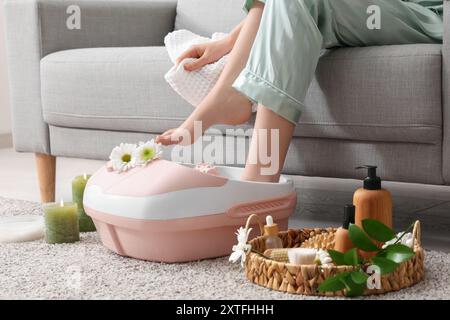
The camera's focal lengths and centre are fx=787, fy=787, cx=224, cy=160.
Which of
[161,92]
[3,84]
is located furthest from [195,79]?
[3,84]

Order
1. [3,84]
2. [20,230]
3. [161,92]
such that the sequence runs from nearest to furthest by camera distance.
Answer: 1. [20,230]
2. [161,92]
3. [3,84]

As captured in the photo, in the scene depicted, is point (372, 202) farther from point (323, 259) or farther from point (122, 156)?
point (122, 156)

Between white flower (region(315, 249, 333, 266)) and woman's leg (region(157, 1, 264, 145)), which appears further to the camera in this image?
woman's leg (region(157, 1, 264, 145))

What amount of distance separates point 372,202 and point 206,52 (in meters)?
0.68

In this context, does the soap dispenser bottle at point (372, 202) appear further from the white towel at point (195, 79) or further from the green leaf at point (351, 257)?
the white towel at point (195, 79)

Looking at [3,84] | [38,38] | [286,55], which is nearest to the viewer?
[286,55]

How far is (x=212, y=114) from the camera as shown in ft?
5.80

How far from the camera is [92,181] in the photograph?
5.53 ft

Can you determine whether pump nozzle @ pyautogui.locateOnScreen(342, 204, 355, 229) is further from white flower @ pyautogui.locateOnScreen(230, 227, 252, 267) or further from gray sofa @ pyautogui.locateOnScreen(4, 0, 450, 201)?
gray sofa @ pyautogui.locateOnScreen(4, 0, 450, 201)

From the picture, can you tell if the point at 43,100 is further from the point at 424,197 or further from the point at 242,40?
the point at 424,197

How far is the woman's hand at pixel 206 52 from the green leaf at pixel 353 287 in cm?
78


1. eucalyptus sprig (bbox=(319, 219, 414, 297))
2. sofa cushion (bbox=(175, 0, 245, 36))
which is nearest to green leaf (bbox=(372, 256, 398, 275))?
eucalyptus sprig (bbox=(319, 219, 414, 297))

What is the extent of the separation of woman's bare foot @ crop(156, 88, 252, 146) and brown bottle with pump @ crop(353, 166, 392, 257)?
471mm

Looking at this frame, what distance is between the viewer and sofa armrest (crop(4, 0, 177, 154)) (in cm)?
234
